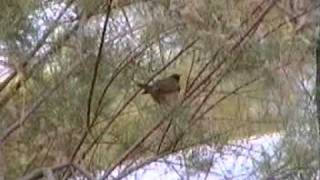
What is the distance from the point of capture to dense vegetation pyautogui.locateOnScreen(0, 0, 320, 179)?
1.40m

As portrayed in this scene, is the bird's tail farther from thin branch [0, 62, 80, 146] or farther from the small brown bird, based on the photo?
thin branch [0, 62, 80, 146]

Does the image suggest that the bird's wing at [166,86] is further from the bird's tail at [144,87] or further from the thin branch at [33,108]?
the thin branch at [33,108]

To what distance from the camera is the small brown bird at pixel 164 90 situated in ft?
4.93

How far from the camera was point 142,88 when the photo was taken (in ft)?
5.15

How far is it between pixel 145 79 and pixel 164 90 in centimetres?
10

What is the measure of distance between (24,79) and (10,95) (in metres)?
0.13

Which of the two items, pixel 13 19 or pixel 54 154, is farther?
pixel 54 154

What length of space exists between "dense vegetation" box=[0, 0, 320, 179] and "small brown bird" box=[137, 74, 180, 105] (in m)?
0.01

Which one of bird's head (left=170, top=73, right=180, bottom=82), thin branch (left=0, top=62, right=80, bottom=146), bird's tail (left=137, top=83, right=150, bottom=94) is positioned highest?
bird's head (left=170, top=73, right=180, bottom=82)

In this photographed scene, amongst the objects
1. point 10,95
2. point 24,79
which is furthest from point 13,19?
point 10,95

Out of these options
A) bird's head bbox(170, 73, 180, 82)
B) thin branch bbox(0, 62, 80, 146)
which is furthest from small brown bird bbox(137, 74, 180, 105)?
thin branch bbox(0, 62, 80, 146)

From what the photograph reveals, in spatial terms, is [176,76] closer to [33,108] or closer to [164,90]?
[164,90]

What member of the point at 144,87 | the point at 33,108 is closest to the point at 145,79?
the point at 144,87

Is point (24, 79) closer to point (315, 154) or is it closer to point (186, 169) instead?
point (186, 169)
